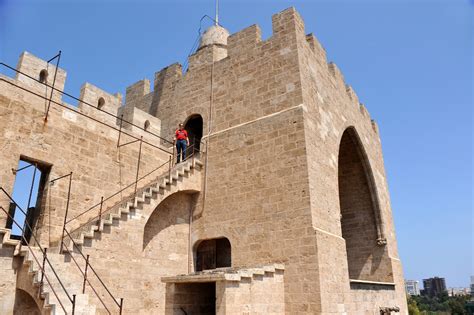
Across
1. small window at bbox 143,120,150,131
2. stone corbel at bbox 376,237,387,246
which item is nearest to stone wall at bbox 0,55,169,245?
small window at bbox 143,120,150,131

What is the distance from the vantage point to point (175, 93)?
560 inches

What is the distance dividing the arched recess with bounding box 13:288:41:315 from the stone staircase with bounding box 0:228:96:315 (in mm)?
308

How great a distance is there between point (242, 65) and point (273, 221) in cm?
540

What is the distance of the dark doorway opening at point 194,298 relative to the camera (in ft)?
27.6

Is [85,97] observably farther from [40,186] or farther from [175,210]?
[175,210]

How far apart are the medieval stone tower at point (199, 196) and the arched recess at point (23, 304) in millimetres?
24

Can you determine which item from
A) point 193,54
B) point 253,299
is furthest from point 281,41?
point 253,299

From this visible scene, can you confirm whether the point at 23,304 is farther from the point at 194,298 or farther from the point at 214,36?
the point at 214,36

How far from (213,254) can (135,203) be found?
Answer: 3.09 metres

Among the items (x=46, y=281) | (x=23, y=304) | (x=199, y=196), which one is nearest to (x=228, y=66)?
(x=199, y=196)

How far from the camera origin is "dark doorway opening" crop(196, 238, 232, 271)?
11047 mm

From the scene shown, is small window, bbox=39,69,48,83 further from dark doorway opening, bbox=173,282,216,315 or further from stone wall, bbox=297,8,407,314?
stone wall, bbox=297,8,407,314

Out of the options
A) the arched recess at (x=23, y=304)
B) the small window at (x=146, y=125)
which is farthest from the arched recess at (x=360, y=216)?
the arched recess at (x=23, y=304)

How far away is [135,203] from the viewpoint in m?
9.27
